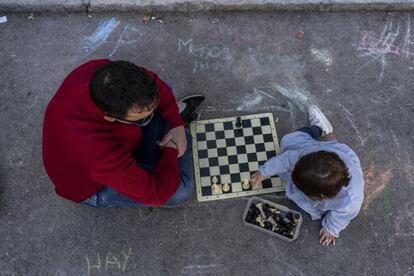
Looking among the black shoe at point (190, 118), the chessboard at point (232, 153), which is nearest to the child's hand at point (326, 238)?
the chessboard at point (232, 153)

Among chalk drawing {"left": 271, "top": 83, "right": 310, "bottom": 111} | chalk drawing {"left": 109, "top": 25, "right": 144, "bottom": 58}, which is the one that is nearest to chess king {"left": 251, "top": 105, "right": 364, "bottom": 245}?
chalk drawing {"left": 271, "top": 83, "right": 310, "bottom": 111}

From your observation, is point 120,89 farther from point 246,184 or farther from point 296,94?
A: point 296,94

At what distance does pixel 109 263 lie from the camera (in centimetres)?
251

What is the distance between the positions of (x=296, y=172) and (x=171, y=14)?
1.97 metres

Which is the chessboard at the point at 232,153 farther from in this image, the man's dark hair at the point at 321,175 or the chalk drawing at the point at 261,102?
the man's dark hair at the point at 321,175

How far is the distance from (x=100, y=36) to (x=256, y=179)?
182 cm

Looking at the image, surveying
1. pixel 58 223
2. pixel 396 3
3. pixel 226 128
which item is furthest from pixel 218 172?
pixel 396 3

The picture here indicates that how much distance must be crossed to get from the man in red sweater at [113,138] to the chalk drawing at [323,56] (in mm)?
1364

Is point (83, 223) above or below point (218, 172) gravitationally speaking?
below

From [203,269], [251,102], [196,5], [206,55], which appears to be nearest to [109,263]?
[203,269]

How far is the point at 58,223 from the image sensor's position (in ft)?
8.64

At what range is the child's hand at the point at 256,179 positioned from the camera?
254cm

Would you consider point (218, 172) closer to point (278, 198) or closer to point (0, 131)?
point (278, 198)

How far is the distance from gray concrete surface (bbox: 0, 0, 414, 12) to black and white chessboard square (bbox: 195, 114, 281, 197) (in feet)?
3.54
